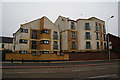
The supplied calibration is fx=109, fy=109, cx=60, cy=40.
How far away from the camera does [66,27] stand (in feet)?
111

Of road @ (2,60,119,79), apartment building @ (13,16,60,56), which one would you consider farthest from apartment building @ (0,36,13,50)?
road @ (2,60,119,79)

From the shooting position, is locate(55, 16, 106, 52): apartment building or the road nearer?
the road

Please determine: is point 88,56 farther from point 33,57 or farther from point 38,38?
point 38,38

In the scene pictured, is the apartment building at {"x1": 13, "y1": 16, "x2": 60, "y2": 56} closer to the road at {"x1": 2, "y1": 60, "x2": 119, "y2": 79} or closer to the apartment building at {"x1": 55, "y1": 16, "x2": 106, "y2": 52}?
the apartment building at {"x1": 55, "y1": 16, "x2": 106, "y2": 52}

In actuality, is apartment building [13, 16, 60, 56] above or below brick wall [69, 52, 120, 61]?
above

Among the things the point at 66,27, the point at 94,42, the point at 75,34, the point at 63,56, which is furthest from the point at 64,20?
the point at 63,56

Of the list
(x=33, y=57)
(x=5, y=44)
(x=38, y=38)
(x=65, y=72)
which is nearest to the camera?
(x=65, y=72)

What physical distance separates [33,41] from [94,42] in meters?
18.4

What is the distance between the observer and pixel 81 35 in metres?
33.3

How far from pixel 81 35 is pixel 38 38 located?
1312 centimetres

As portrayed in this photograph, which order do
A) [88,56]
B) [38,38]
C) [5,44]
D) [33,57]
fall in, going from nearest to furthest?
[33,57]
[88,56]
[38,38]
[5,44]

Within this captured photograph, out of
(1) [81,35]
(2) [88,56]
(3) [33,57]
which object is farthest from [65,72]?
(1) [81,35]

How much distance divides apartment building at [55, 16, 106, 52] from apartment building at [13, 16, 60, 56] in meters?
2.79

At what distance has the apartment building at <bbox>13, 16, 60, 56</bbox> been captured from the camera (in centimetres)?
3017
